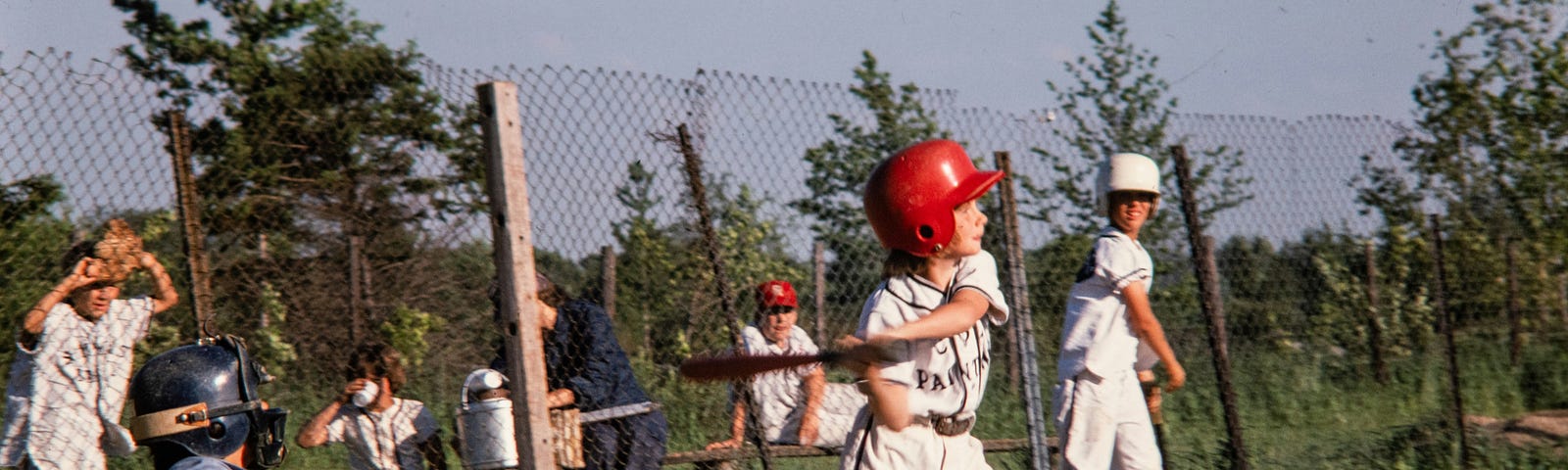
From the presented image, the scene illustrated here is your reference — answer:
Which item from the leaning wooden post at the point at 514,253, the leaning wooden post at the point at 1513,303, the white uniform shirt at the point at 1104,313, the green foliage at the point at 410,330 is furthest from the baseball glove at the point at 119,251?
the leaning wooden post at the point at 1513,303

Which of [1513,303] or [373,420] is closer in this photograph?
[373,420]

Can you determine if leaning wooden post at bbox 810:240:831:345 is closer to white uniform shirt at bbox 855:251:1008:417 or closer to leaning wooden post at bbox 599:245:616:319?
leaning wooden post at bbox 599:245:616:319

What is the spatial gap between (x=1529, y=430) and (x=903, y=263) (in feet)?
20.6

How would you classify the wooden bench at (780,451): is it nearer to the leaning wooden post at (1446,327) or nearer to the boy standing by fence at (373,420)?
the boy standing by fence at (373,420)

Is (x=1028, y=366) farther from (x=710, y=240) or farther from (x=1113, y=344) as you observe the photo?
(x=710, y=240)

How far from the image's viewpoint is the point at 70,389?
19.8ft

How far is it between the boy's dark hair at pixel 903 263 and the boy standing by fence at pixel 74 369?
360 cm

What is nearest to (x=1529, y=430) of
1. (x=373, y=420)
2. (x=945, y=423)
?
(x=945, y=423)

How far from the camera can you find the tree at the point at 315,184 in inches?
235

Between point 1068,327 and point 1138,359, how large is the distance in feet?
1.47

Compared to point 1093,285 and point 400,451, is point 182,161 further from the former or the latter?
point 1093,285

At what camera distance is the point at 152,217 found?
20.7 feet

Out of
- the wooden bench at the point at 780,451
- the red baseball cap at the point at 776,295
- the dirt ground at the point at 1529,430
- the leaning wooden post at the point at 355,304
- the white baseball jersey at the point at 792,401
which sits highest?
the leaning wooden post at the point at 355,304

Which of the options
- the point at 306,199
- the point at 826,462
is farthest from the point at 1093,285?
the point at 306,199
